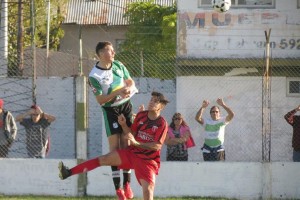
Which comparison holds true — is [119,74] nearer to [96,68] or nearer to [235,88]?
[96,68]

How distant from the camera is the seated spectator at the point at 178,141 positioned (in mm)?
18297

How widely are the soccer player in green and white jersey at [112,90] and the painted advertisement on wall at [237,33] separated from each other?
739 cm

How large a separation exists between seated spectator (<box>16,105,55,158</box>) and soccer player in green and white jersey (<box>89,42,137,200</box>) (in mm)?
5048

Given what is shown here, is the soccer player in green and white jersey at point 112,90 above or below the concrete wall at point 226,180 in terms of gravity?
above

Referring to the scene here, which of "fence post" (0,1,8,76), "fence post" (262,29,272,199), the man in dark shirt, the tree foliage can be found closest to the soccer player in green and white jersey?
"fence post" (262,29,272,199)

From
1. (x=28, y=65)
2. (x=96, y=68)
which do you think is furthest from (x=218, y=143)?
(x=28, y=65)

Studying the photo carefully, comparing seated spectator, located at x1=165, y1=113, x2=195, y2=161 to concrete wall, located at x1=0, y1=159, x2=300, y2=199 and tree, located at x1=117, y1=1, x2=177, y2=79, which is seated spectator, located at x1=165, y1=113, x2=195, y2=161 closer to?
concrete wall, located at x1=0, y1=159, x2=300, y2=199

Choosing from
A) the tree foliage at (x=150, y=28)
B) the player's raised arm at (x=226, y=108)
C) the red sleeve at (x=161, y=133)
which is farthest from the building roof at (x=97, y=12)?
the red sleeve at (x=161, y=133)

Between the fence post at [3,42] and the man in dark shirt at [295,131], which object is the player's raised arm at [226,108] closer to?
the man in dark shirt at [295,131]

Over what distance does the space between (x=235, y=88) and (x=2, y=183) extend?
5750 mm

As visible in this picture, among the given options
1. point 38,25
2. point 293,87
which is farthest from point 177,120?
point 38,25

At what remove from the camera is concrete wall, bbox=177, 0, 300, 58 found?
21.0 m

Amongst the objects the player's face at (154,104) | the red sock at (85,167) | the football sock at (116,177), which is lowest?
the football sock at (116,177)

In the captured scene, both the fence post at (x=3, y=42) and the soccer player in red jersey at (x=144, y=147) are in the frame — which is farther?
the fence post at (x=3, y=42)
